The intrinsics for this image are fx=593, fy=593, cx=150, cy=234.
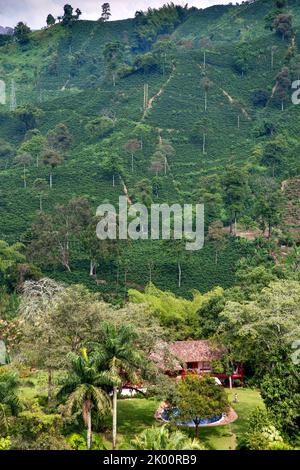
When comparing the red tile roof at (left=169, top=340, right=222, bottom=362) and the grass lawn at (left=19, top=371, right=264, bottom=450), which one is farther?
the red tile roof at (left=169, top=340, right=222, bottom=362)

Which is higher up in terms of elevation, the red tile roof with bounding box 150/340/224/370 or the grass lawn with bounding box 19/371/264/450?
the red tile roof with bounding box 150/340/224/370

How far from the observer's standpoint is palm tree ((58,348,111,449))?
980 inches

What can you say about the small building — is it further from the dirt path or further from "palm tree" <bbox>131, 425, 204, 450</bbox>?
the dirt path

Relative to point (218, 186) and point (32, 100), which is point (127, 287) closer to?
point (218, 186)

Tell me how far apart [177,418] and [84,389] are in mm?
6098

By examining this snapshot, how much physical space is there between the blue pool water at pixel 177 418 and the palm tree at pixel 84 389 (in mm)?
4725

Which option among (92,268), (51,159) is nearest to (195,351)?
(92,268)

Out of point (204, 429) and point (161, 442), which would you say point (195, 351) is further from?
point (161, 442)

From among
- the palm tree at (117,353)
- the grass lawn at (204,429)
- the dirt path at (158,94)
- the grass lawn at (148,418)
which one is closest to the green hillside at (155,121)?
the dirt path at (158,94)

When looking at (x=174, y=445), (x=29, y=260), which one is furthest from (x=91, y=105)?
(x=174, y=445)

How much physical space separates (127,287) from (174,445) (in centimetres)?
3631

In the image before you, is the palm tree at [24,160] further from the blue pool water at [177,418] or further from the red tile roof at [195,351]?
the blue pool water at [177,418]

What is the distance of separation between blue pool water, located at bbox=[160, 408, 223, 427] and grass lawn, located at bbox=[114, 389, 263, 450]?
18.2 inches

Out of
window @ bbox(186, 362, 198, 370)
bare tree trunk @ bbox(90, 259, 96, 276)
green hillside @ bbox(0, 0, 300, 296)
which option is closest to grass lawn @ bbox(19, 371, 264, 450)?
window @ bbox(186, 362, 198, 370)
